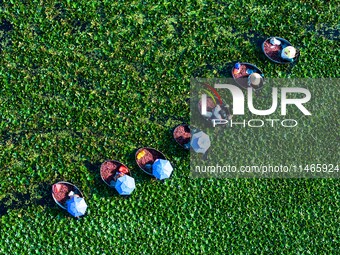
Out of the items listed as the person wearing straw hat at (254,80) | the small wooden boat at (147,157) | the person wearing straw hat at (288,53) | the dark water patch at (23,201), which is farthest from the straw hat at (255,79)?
the dark water patch at (23,201)

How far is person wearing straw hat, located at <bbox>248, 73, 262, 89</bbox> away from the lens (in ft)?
41.0

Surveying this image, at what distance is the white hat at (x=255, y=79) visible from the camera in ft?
41.0

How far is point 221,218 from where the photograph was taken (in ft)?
40.9

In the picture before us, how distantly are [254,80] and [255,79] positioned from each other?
0.13ft

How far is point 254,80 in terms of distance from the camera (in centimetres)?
1254

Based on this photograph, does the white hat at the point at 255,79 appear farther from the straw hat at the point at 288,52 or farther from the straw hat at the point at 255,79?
the straw hat at the point at 288,52

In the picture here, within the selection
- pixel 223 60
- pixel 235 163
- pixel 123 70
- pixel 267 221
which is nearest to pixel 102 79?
pixel 123 70

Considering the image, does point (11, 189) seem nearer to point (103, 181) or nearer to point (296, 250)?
point (103, 181)

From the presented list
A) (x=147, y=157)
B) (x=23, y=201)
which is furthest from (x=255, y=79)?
(x=23, y=201)

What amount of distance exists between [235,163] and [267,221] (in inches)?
71.7

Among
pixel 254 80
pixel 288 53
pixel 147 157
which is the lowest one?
pixel 147 157

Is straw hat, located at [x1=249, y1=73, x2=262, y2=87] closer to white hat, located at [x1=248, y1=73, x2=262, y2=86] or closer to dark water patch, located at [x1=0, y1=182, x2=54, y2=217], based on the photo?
white hat, located at [x1=248, y1=73, x2=262, y2=86]

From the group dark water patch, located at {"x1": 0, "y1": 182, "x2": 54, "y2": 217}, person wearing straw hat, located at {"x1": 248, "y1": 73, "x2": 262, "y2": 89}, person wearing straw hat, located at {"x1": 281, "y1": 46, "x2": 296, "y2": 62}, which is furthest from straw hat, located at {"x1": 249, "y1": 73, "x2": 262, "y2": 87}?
dark water patch, located at {"x1": 0, "y1": 182, "x2": 54, "y2": 217}

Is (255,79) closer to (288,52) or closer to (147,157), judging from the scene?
(288,52)
